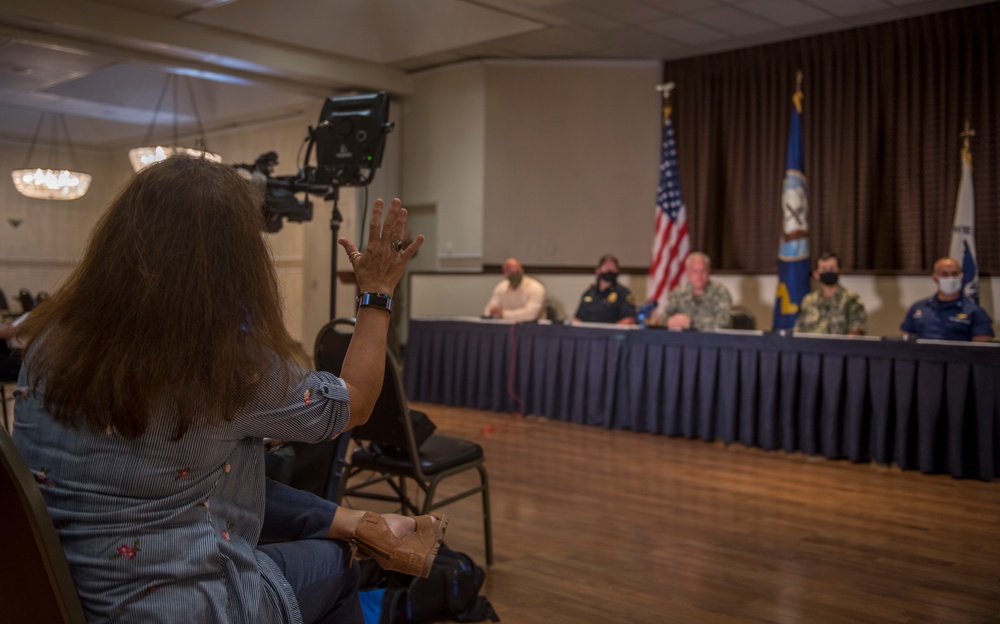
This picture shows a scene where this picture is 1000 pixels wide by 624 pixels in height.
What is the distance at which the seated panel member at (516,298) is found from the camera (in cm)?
747

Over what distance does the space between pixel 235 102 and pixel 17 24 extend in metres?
3.91

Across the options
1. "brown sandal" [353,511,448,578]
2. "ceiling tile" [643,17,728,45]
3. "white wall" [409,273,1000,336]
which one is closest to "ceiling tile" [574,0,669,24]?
"ceiling tile" [643,17,728,45]

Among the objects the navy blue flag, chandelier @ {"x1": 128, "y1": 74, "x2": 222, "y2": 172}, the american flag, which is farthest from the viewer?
chandelier @ {"x1": 128, "y1": 74, "x2": 222, "y2": 172}

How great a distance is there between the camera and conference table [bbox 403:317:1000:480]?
475 centimetres

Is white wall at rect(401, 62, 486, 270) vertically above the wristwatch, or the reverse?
white wall at rect(401, 62, 486, 270)

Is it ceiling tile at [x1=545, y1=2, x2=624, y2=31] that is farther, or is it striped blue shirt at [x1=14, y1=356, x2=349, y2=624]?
ceiling tile at [x1=545, y1=2, x2=624, y2=31]

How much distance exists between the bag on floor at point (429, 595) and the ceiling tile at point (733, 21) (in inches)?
233

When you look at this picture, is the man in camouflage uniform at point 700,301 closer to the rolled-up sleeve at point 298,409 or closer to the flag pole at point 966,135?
the flag pole at point 966,135

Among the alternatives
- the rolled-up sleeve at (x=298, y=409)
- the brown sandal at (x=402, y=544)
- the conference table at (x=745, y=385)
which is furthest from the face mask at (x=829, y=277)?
the rolled-up sleeve at (x=298, y=409)

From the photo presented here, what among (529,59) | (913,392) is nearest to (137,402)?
(913,392)

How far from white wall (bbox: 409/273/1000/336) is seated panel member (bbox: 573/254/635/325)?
1.15 m

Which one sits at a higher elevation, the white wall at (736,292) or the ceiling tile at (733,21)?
the ceiling tile at (733,21)

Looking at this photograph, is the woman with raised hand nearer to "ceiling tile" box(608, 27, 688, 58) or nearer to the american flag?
the american flag

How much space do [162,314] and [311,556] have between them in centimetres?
49
